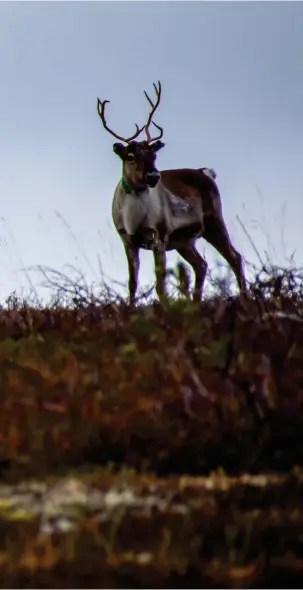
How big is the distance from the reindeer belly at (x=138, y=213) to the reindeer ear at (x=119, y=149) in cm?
42

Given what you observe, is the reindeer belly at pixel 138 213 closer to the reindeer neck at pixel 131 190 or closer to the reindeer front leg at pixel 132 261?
the reindeer neck at pixel 131 190

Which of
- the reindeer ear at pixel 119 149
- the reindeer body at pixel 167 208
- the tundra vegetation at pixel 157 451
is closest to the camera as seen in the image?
the tundra vegetation at pixel 157 451

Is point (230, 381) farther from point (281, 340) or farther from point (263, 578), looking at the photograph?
point (263, 578)

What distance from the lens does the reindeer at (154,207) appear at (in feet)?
30.5

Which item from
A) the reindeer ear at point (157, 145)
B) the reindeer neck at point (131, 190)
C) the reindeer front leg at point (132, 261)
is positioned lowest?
the reindeer front leg at point (132, 261)

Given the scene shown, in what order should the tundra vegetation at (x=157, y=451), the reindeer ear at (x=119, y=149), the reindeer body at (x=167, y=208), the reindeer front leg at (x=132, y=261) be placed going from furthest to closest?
the reindeer ear at (x=119, y=149)
the reindeer body at (x=167, y=208)
the reindeer front leg at (x=132, y=261)
the tundra vegetation at (x=157, y=451)

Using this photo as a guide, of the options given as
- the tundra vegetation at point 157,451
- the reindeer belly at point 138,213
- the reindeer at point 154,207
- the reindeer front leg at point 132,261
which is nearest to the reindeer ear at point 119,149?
the reindeer at point 154,207

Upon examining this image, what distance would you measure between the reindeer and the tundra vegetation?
4.68m

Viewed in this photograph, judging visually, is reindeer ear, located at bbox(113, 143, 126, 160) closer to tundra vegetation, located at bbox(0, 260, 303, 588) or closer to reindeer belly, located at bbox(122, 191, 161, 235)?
reindeer belly, located at bbox(122, 191, 161, 235)

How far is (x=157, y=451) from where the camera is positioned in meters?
2.88

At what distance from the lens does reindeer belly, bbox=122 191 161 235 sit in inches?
364

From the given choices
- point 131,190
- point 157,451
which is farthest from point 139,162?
point 157,451

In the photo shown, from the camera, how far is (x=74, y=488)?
8.29ft

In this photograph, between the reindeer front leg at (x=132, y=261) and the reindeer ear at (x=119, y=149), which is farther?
the reindeer ear at (x=119, y=149)
